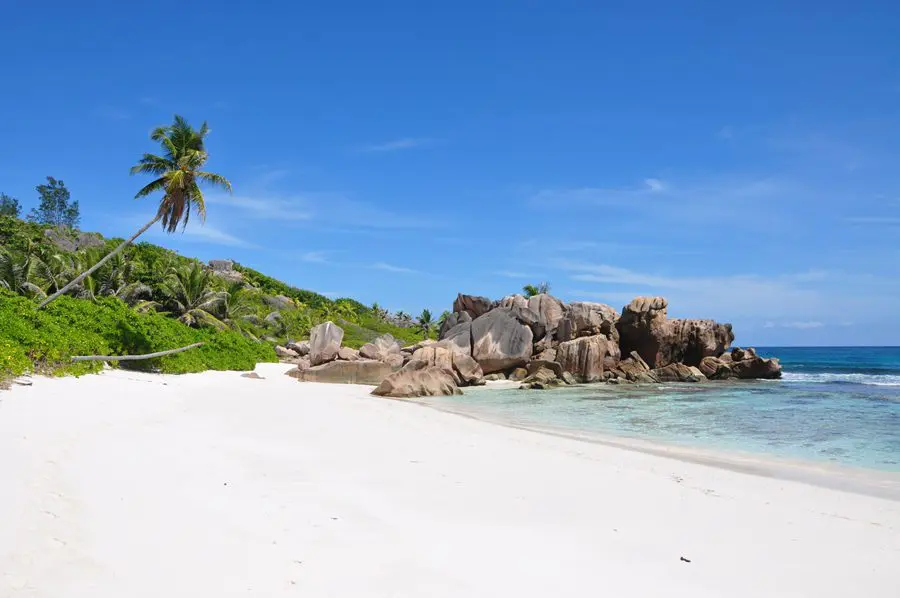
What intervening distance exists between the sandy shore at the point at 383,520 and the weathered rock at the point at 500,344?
2891cm

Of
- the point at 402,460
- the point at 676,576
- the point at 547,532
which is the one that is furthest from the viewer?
the point at 402,460

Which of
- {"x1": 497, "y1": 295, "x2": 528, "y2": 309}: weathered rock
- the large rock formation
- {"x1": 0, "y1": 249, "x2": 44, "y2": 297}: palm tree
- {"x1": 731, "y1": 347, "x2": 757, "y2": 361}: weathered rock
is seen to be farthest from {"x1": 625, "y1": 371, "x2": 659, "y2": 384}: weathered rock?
{"x1": 0, "y1": 249, "x2": 44, "y2": 297}: palm tree

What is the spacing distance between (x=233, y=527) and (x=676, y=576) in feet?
13.1

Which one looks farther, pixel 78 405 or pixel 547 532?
pixel 78 405

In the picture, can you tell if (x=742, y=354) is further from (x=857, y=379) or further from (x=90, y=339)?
(x=90, y=339)

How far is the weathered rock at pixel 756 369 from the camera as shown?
45.6 metres

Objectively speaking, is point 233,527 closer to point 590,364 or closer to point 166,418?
point 166,418

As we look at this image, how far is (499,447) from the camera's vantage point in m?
11.0

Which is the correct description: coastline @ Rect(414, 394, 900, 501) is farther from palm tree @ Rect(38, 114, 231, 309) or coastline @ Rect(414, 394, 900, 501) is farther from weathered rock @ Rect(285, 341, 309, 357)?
weathered rock @ Rect(285, 341, 309, 357)

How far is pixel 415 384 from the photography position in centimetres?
2658

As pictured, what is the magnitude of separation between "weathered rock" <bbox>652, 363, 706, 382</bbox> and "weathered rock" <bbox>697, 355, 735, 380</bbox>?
2.18 metres

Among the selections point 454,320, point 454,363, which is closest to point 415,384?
point 454,363

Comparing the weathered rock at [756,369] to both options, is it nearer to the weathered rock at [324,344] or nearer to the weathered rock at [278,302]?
the weathered rock at [324,344]

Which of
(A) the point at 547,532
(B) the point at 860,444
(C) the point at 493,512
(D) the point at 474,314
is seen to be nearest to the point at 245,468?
(C) the point at 493,512
